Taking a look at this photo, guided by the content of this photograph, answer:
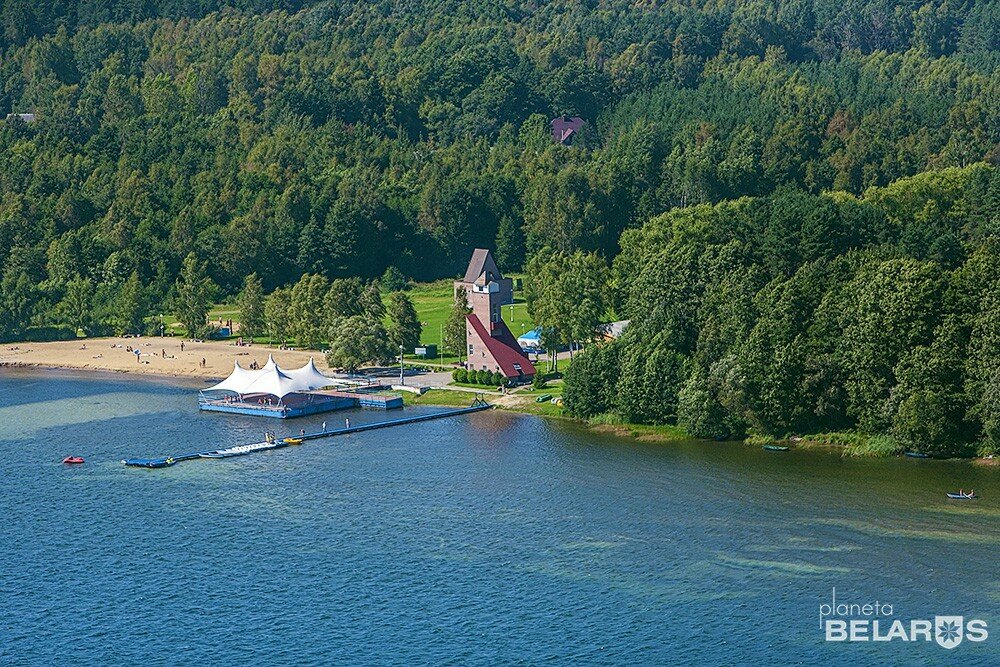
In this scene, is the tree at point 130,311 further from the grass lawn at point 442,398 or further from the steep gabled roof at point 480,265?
the grass lawn at point 442,398

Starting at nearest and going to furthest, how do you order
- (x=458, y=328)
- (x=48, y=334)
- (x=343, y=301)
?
(x=458, y=328)
(x=343, y=301)
(x=48, y=334)

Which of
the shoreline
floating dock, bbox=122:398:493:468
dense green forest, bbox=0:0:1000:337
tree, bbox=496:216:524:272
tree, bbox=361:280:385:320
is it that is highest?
dense green forest, bbox=0:0:1000:337

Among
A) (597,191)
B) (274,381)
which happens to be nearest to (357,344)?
(274,381)

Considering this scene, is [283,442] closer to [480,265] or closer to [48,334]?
[480,265]

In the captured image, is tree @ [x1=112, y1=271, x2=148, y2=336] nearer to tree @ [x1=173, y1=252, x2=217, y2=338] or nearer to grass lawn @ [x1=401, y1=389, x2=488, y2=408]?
tree @ [x1=173, y1=252, x2=217, y2=338]

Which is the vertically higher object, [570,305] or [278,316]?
[570,305]

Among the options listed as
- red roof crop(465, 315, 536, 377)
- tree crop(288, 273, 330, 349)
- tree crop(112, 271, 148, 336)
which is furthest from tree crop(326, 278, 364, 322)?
tree crop(112, 271, 148, 336)
